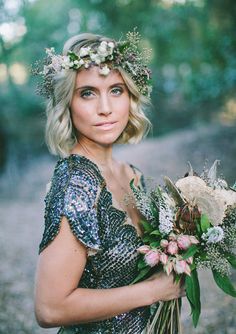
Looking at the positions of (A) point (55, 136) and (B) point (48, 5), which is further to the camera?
(B) point (48, 5)

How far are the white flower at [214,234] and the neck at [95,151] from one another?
626 mm

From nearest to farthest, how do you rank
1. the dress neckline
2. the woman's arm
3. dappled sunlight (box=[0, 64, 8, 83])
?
the woman's arm
the dress neckline
dappled sunlight (box=[0, 64, 8, 83])

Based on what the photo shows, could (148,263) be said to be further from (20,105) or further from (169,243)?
(20,105)

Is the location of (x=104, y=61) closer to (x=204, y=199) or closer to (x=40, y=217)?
→ (x=204, y=199)

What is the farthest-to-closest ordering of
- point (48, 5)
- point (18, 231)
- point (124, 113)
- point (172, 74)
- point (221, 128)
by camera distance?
point (172, 74) → point (221, 128) → point (48, 5) → point (18, 231) → point (124, 113)

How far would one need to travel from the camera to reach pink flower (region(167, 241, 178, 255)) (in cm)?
188

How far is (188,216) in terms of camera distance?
192 cm

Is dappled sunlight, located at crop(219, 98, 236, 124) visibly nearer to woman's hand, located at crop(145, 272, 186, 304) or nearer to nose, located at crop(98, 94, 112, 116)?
nose, located at crop(98, 94, 112, 116)

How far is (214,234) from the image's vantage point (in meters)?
1.86

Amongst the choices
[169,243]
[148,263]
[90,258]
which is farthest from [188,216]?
[90,258]

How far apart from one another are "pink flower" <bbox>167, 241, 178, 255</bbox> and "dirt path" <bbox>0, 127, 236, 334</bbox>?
54 centimetres

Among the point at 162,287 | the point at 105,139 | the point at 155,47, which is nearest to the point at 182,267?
the point at 162,287

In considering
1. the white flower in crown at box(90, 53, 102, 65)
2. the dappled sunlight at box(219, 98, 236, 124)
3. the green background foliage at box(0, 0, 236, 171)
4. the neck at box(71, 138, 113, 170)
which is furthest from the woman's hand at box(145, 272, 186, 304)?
the dappled sunlight at box(219, 98, 236, 124)

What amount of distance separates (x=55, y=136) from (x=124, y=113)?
1.14 ft
